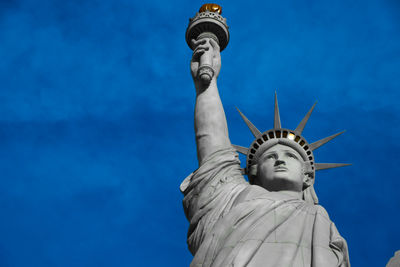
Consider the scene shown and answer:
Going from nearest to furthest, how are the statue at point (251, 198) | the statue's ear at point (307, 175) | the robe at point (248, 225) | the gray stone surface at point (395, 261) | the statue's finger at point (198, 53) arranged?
the robe at point (248, 225) < the statue at point (251, 198) < the gray stone surface at point (395, 261) < the statue's ear at point (307, 175) < the statue's finger at point (198, 53)

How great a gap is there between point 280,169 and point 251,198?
118 cm

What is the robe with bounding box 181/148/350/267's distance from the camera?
8.59m

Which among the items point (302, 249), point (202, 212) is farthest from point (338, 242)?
point (202, 212)

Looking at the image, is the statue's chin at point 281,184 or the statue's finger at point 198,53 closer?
the statue's chin at point 281,184

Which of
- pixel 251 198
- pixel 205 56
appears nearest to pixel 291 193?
pixel 251 198

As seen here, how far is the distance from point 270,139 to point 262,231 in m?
2.69

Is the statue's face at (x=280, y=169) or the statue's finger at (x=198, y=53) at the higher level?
the statue's finger at (x=198, y=53)

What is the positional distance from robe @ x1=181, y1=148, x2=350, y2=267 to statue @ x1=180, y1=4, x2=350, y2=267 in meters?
0.01

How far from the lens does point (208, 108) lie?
11359mm

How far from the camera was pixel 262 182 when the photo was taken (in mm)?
10727

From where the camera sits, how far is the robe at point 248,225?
28.2 ft

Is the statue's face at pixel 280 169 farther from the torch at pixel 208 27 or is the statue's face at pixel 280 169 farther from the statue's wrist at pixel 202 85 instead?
the torch at pixel 208 27

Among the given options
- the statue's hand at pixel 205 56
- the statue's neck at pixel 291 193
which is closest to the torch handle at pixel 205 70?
the statue's hand at pixel 205 56

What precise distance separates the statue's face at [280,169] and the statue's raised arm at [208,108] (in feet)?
2.42
